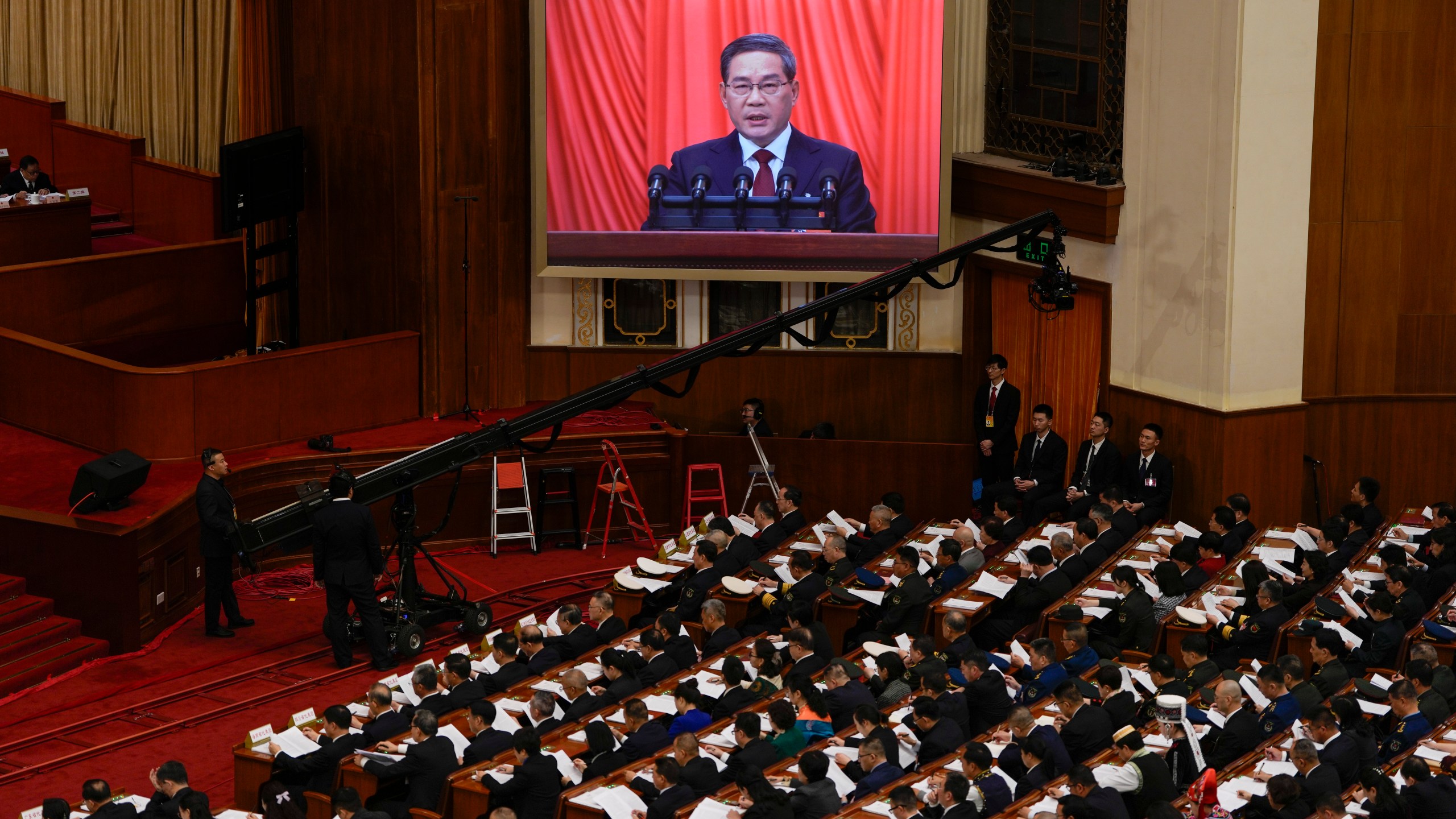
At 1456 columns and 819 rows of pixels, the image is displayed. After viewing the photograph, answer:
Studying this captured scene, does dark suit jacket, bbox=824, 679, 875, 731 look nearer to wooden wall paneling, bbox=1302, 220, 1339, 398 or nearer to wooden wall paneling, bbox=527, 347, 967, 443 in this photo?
Answer: wooden wall paneling, bbox=1302, 220, 1339, 398

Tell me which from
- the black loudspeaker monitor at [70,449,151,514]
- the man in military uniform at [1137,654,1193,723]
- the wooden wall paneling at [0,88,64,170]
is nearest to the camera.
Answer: the man in military uniform at [1137,654,1193,723]

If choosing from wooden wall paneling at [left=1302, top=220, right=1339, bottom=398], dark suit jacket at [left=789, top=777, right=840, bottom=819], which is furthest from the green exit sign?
dark suit jacket at [left=789, top=777, right=840, bottom=819]

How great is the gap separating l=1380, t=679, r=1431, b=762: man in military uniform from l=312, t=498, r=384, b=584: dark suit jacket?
7265mm

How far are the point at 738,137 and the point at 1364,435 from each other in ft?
21.8

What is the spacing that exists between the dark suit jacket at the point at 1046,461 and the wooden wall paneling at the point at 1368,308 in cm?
269

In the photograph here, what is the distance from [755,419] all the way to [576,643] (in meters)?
5.42

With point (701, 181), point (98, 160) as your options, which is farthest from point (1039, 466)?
point (98, 160)

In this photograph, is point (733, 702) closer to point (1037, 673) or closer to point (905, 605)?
point (1037, 673)

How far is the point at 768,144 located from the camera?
17.6 meters

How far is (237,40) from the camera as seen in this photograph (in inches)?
779

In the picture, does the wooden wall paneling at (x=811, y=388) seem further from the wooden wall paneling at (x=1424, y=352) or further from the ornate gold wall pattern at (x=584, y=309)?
the wooden wall paneling at (x=1424, y=352)

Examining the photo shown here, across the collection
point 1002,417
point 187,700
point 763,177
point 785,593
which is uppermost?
point 763,177

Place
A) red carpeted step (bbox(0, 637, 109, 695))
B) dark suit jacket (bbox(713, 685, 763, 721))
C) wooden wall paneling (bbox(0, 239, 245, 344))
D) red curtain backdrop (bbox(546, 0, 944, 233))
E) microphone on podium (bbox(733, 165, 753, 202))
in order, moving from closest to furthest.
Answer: dark suit jacket (bbox(713, 685, 763, 721)) < red carpeted step (bbox(0, 637, 109, 695)) < wooden wall paneling (bbox(0, 239, 245, 344)) < red curtain backdrop (bbox(546, 0, 944, 233)) < microphone on podium (bbox(733, 165, 753, 202))

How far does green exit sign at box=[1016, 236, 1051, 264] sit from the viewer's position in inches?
647
